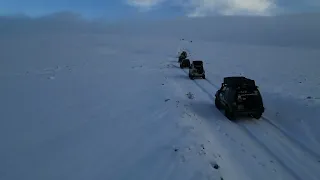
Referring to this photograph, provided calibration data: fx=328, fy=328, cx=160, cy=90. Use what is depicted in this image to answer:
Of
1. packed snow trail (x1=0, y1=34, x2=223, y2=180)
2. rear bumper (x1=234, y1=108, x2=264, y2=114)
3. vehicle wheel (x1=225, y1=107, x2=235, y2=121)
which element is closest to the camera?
packed snow trail (x1=0, y1=34, x2=223, y2=180)

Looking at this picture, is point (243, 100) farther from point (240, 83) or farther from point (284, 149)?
point (284, 149)

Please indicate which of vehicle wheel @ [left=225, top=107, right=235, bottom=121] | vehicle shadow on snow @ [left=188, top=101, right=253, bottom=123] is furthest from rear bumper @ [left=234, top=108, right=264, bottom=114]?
vehicle shadow on snow @ [left=188, top=101, right=253, bottom=123]

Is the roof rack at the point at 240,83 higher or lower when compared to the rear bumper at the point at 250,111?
A: higher

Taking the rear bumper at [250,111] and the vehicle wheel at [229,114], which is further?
the vehicle wheel at [229,114]

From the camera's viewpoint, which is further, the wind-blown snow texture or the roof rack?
the roof rack

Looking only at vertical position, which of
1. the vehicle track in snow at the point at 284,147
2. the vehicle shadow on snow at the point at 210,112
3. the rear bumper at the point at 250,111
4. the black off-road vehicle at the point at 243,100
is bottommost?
the vehicle shadow on snow at the point at 210,112

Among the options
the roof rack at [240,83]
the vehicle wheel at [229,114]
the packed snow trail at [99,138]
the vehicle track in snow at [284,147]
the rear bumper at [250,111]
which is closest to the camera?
the vehicle track in snow at [284,147]

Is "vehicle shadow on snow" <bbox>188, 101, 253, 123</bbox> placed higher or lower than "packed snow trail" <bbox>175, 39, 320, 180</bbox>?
lower

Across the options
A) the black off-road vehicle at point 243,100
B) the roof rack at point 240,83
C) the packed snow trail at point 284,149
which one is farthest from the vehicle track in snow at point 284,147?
the roof rack at point 240,83

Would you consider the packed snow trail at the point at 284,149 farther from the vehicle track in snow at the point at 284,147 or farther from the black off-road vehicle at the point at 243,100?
the black off-road vehicle at the point at 243,100

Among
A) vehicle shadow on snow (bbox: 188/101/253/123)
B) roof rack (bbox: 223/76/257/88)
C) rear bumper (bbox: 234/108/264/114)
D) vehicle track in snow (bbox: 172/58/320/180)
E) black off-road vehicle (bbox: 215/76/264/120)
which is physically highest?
roof rack (bbox: 223/76/257/88)

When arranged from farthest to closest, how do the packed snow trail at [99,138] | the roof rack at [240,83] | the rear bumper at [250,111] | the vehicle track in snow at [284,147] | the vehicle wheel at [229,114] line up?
the roof rack at [240,83] < the vehicle wheel at [229,114] < the rear bumper at [250,111] < the packed snow trail at [99,138] < the vehicle track in snow at [284,147]

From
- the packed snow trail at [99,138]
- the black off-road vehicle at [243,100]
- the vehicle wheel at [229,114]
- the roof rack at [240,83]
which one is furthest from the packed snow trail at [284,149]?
the packed snow trail at [99,138]

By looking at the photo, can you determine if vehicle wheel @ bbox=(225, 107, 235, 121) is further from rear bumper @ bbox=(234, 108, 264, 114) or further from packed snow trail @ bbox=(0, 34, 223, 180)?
packed snow trail @ bbox=(0, 34, 223, 180)
